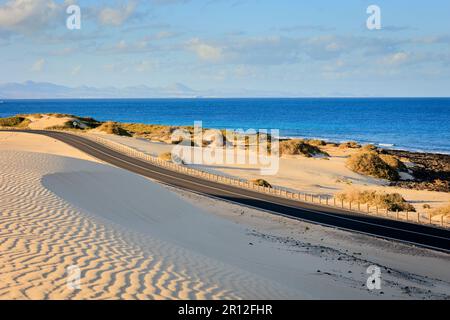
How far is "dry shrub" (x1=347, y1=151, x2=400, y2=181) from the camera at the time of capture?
5897cm

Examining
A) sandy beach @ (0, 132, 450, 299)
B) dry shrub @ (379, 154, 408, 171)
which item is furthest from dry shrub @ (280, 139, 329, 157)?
sandy beach @ (0, 132, 450, 299)

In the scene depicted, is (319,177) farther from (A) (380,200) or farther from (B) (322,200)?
(A) (380,200)

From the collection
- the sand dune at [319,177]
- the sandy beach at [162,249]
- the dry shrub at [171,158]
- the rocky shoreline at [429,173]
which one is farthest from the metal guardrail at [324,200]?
the rocky shoreline at [429,173]

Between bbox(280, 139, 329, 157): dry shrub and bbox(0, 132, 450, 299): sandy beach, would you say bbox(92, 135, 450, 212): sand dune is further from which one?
bbox(0, 132, 450, 299): sandy beach

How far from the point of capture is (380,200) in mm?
37906

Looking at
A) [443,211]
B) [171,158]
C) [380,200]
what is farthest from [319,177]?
Result: [443,211]

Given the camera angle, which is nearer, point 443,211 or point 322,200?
point 443,211

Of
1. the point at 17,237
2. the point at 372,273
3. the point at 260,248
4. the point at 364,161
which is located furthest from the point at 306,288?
the point at 364,161

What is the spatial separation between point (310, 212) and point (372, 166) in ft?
98.9

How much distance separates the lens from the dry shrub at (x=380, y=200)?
3684 centimetres

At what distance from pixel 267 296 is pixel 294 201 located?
88.1 ft

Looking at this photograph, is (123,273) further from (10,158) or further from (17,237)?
(10,158)

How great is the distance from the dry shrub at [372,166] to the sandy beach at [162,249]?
3162 cm

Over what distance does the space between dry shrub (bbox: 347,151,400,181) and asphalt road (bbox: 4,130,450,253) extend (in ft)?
77.7
